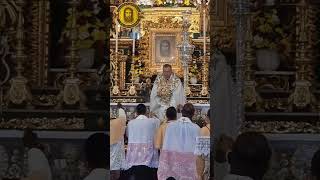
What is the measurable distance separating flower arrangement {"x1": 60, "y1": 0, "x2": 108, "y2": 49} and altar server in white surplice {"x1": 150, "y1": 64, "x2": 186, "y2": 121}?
445cm

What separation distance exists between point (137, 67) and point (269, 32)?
5390mm

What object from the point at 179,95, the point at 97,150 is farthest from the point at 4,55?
the point at 179,95

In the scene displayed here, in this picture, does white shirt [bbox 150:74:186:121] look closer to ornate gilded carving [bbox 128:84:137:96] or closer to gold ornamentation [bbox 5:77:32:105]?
ornate gilded carving [bbox 128:84:137:96]

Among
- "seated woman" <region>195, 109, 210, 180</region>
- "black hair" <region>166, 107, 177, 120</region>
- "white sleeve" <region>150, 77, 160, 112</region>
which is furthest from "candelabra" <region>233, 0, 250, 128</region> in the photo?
"white sleeve" <region>150, 77, 160, 112</region>

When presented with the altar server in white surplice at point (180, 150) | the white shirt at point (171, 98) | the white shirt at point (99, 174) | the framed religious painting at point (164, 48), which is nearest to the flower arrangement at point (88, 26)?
the white shirt at point (99, 174)

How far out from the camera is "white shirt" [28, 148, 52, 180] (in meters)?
5.19

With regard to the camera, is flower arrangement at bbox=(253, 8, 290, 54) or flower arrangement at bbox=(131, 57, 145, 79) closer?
flower arrangement at bbox=(253, 8, 290, 54)

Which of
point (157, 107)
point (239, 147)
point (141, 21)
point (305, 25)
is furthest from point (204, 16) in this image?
point (239, 147)

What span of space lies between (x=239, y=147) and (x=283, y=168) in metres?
1.89

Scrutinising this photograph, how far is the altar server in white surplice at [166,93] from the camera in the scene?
977 cm

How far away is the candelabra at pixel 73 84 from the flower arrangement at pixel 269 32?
133 centimetres

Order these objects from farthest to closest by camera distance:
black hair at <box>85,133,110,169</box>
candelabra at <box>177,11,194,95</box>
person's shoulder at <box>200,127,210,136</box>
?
candelabra at <box>177,11,194,95</box>
person's shoulder at <box>200,127,210,136</box>
black hair at <box>85,133,110,169</box>

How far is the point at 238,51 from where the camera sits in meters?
5.29

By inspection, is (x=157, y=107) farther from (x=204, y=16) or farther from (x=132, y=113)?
(x=204, y=16)
